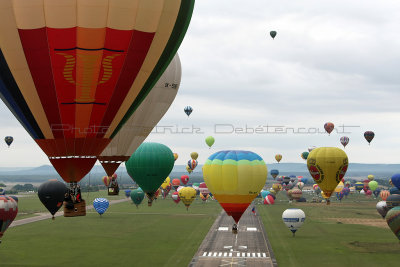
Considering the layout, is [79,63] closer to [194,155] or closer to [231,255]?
[231,255]

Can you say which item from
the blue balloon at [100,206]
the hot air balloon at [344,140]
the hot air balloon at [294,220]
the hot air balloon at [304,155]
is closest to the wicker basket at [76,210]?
the hot air balloon at [294,220]

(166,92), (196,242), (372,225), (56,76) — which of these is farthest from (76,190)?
(372,225)

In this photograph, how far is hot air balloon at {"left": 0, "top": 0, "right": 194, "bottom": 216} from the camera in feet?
79.9

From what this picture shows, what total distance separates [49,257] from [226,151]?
2148 cm

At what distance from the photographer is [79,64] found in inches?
998

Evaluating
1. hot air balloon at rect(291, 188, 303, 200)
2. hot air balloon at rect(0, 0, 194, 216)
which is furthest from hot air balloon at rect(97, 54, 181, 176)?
hot air balloon at rect(291, 188, 303, 200)

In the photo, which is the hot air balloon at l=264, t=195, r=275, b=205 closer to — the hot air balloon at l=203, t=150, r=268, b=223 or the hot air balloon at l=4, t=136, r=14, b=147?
the hot air balloon at l=4, t=136, r=14, b=147

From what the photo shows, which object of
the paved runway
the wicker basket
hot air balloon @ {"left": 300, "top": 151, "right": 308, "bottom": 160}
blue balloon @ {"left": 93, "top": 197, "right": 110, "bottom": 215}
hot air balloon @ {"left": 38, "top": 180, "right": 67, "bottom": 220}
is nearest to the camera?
the wicker basket

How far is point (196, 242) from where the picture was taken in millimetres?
59625

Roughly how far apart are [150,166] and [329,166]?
28.2 meters

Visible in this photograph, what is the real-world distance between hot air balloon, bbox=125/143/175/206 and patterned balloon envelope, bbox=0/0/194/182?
24.5 meters

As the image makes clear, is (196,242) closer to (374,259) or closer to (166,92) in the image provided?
(374,259)

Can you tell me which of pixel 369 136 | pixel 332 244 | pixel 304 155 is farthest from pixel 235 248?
pixel 304 155

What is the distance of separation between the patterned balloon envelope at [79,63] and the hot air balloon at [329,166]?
4584 cm
